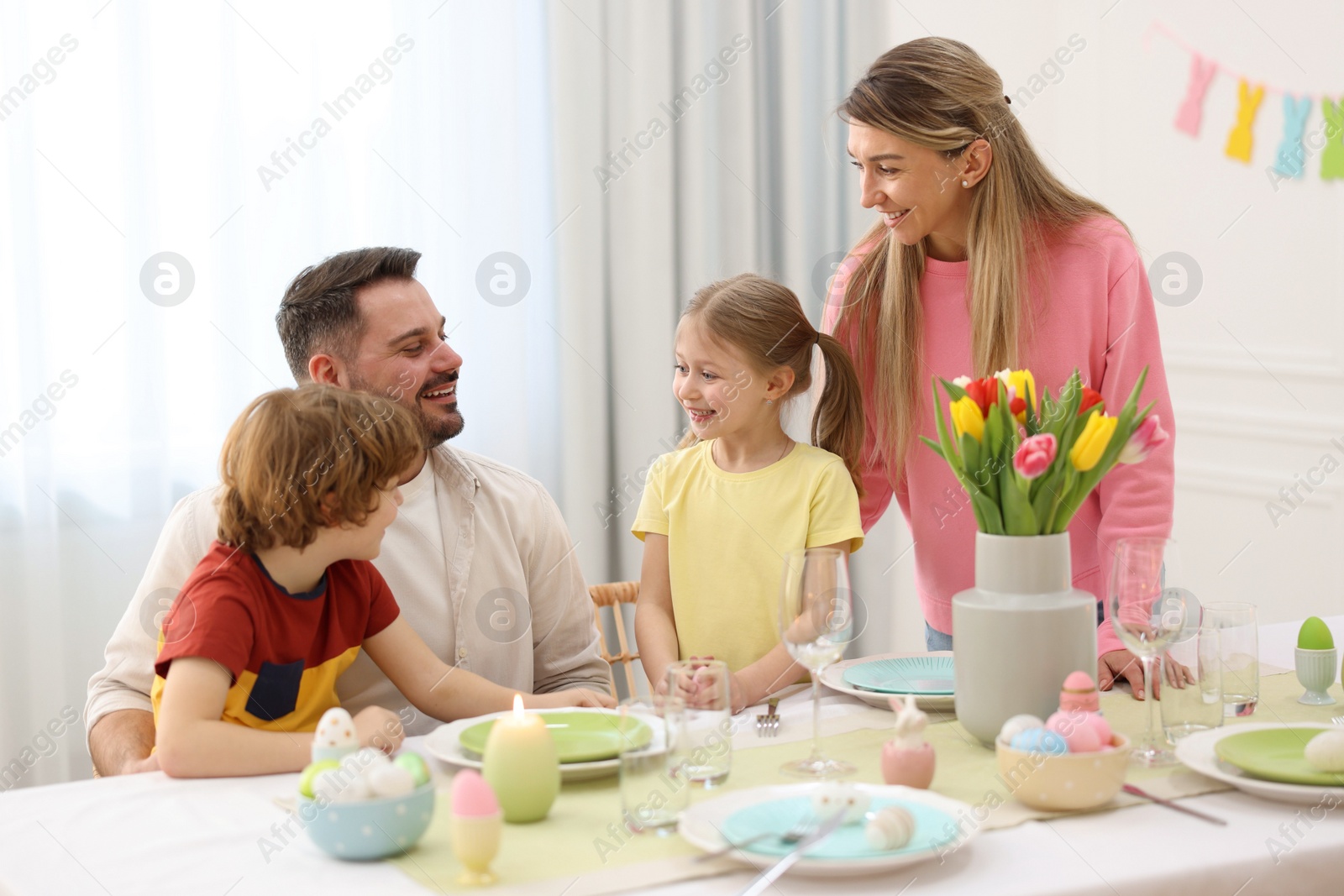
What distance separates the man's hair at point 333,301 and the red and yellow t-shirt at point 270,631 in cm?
47

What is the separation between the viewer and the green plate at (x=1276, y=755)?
1.16 meters

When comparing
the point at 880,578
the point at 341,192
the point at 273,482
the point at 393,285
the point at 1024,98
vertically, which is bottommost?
the point at 880,578

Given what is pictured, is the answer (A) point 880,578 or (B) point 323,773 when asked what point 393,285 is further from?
(A) point 880,578

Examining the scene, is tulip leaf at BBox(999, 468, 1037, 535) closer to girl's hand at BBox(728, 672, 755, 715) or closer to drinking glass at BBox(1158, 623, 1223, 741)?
drinking glass at BBox(1158, 623, 1223, 741)

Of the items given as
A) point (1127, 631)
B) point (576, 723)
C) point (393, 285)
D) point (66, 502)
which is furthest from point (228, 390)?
point (1127, 631)

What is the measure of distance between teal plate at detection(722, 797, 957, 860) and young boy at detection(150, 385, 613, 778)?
0.47 metres

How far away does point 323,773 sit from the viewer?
110 cm

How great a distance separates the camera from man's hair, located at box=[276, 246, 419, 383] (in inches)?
75.9

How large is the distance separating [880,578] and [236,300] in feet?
6.79

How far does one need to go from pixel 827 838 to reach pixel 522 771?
0.93 ft

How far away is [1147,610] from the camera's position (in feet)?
4.20

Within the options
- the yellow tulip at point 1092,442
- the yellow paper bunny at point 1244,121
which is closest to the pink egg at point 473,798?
the yellow tulip at point 1092,442

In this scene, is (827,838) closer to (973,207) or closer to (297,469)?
(297,469)

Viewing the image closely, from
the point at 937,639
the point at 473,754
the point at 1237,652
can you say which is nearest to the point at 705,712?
the point at 473,754
